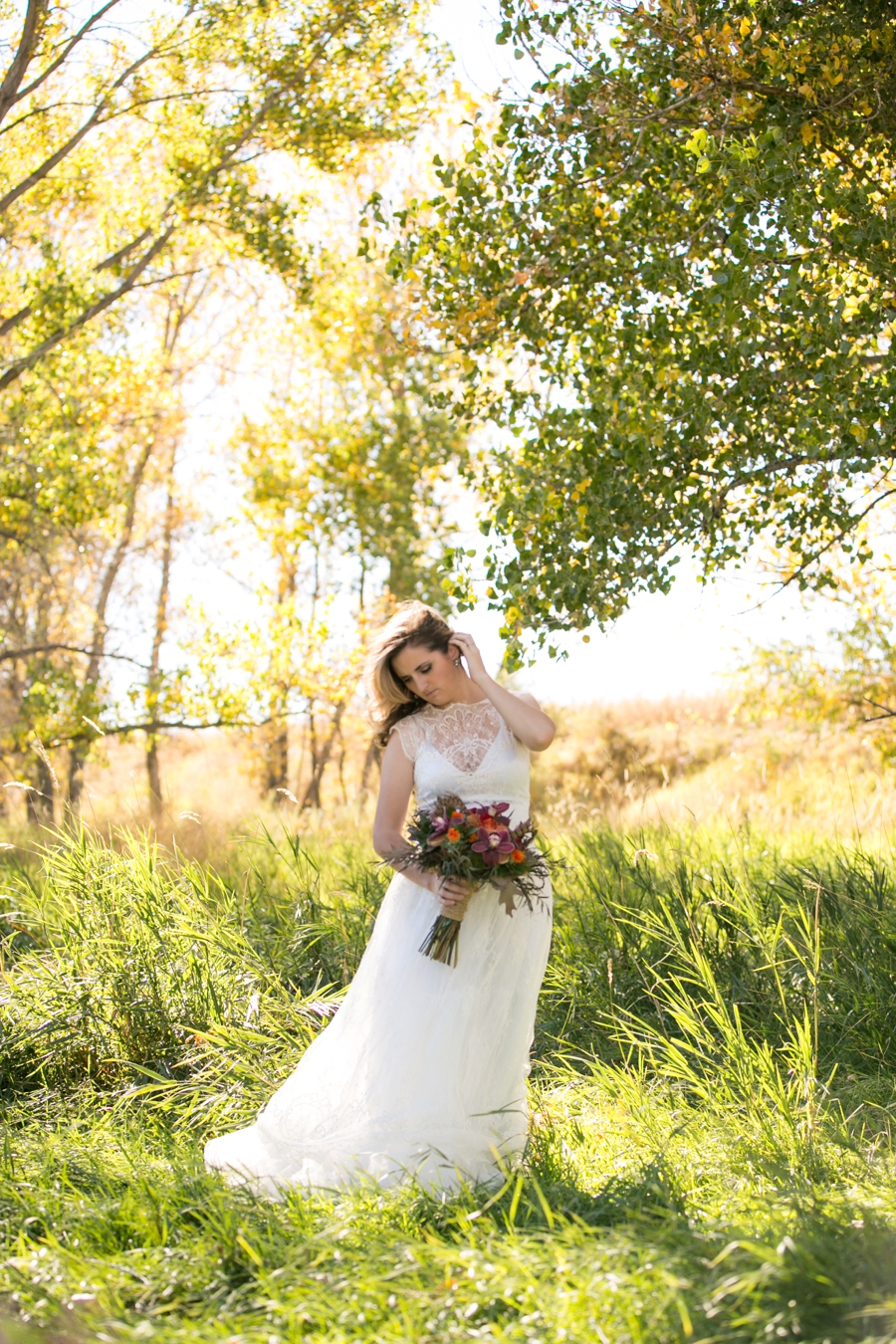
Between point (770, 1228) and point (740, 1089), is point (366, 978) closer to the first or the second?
point (740, 1089)

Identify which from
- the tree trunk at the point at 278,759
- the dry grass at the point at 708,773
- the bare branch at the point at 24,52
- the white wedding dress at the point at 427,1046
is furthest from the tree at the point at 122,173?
the white wedding dress at the point at 427,1046

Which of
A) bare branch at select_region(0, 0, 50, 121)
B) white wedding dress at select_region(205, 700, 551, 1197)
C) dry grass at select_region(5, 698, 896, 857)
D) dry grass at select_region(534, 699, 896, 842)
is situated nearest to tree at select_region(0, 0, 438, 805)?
bare branch at select_region(0, 0, 50, 121)

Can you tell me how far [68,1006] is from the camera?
5.06 m

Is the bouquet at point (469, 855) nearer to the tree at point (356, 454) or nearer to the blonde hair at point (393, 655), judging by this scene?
the blonde hair at point (393, 655)

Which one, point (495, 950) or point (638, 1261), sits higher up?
point (495, 950)

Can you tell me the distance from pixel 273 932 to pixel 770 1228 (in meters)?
3.83

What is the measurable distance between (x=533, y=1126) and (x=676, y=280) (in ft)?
13.0

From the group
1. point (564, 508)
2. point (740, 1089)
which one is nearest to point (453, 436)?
point (564, 508)

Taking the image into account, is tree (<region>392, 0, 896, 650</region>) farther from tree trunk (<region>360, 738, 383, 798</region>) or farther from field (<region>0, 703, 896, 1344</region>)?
tree trunk (<region>360, 738, 383, 798</region>)

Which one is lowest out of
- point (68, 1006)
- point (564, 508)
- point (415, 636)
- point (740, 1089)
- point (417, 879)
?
point (740, 1089)

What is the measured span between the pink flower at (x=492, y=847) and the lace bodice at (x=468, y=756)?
389 millimetres

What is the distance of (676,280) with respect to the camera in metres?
5.58

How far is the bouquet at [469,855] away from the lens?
13.1 ft

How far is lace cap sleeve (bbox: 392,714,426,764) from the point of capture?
4.58 m
